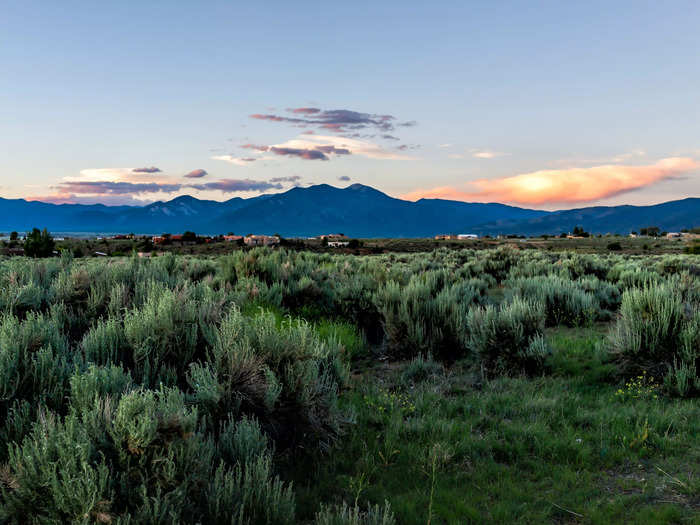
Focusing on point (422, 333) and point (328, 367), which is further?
point (422, 333)

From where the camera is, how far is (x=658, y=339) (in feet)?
22.6

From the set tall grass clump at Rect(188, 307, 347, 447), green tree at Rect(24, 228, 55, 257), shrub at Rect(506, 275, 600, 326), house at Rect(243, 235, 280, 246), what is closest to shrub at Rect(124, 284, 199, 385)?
tall grass clump at Rect(188, 307, 347, 447)

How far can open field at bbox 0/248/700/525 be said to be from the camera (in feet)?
9.80

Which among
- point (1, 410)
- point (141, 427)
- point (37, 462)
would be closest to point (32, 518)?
point (37, 462)

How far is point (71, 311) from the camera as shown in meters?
6.48

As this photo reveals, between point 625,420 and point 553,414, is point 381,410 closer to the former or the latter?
point 553,414

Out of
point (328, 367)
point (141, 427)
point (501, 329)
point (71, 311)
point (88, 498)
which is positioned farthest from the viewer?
point (501, 329)

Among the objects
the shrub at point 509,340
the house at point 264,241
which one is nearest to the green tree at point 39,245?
the house at point 264,241

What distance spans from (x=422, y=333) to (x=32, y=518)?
Answer: 661 centimetres

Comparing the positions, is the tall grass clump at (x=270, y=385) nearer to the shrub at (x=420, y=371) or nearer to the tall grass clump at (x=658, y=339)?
the shrub at (x=420, y=371)

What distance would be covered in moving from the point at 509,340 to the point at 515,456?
3.08 m

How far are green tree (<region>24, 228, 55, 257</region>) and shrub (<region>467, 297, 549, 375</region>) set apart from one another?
51398mm

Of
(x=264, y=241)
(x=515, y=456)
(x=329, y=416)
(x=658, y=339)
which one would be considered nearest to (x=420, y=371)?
(x=515, y=456)

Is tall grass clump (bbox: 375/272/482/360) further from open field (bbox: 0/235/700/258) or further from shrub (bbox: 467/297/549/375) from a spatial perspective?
open field (bbox: 0/235/700/258)
